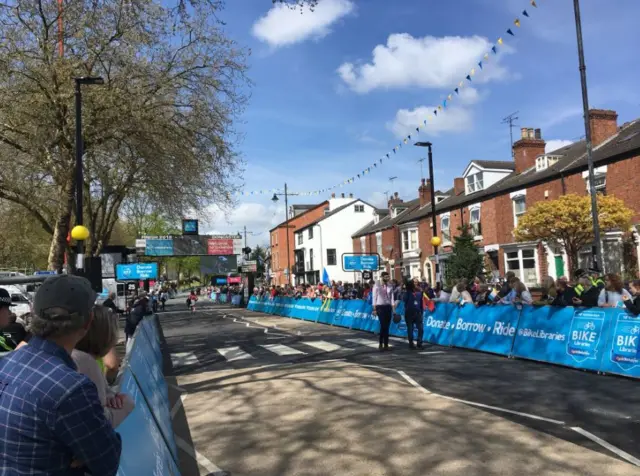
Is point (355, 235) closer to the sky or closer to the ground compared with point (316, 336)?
closer to the sky

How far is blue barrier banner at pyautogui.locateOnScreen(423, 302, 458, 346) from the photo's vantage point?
1337 centimetres

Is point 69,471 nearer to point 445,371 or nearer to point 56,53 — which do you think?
point 445,371

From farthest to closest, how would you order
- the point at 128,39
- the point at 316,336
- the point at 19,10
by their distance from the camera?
1. the point at 316,336
2. the point at 128,39
3. the point at 19,10

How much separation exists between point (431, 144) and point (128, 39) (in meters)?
12.7

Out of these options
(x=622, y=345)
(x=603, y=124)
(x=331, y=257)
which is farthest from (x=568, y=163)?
(x=331, y=257)

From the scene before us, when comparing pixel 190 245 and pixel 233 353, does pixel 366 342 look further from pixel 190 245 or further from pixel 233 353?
pixel 190 245

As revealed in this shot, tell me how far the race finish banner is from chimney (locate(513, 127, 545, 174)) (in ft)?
84.2

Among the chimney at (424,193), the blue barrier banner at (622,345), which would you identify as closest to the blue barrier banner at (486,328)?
the blue barrier banner at (622,345)

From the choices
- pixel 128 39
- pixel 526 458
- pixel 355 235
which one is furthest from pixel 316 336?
pixel 355 235

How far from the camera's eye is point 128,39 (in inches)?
563

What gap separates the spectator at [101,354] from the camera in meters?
2.74

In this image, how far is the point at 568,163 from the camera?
2692cm

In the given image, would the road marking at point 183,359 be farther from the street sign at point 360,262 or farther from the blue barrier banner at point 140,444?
the street sign at point 360,262

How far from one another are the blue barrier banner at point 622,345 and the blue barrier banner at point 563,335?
133 millimetres
